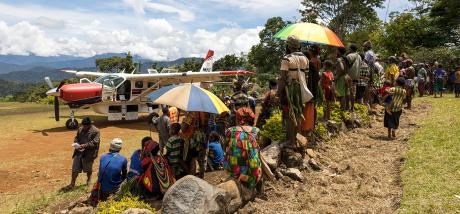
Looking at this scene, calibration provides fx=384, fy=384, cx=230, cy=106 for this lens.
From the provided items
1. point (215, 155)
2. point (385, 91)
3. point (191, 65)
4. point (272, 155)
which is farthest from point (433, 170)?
point (191, 65)

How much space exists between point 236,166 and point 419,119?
24.8ft

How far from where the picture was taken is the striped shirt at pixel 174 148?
551 cm

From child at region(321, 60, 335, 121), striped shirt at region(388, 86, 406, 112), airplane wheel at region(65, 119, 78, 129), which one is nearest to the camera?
child at region(321, 60, 335, 121)

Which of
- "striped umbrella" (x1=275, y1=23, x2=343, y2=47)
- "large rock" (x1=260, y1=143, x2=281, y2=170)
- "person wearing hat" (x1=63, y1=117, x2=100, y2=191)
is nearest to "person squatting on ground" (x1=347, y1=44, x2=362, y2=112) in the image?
"striped umbrella" (x1=275, y1=23, x2=343, y2=47)

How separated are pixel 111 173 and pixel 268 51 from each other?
145 feet

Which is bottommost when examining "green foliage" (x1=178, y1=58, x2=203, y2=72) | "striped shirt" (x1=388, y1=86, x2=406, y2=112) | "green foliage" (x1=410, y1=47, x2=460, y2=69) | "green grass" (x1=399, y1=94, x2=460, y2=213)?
"green grass" (x1=399, y1=94, x2=460, y2=213)

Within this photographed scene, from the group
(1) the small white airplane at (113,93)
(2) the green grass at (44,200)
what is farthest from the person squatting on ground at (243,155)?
(1) the small white airplane at (113,93)

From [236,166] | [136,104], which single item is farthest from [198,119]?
[136,104]

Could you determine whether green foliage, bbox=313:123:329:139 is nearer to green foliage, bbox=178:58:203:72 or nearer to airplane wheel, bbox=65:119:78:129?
airplane wheel, bbox=65:119:78:129

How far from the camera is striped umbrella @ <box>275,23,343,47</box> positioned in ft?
23.8

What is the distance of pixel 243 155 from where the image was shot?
17.4 feet

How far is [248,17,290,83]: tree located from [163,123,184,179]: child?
42433 mm

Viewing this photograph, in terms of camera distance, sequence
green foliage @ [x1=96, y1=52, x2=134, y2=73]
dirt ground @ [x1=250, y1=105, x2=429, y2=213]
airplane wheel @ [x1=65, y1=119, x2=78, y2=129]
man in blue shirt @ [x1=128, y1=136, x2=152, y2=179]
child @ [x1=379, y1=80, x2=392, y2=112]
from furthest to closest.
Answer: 1. green foliage @ [x1=96, y1=52, x2=134, y2=73]
2. airplane wheel @ [x1=65, y1=119, x2=78, y2=129]
3. child @ [x1=379, y1=80, x2=392, y2=112]
4. man in blue shirt @ [x1=128, y1=136, x2=152, y2=179]
5. dirt ground @ [x1=250, y1=105, x2=429, y2=213]

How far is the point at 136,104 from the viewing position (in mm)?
19234
